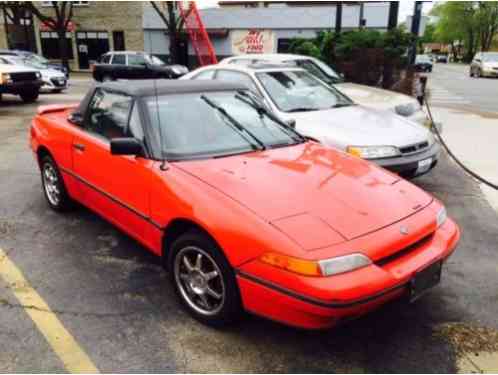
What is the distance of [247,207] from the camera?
268cm

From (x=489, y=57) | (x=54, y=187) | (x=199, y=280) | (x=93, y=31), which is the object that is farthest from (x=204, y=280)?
(x=93, y=31)

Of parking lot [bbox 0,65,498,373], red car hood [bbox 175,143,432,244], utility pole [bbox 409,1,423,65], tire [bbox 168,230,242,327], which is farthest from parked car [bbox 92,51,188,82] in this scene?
tire [bbox 168,230,242,327]

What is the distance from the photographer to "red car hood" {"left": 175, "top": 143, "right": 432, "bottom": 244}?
2.66 meters

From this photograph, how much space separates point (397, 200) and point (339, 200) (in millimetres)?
442

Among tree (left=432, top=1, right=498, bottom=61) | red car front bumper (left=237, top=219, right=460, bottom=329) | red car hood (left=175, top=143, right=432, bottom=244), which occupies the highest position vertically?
tree (left=432, top=1, right=498, bottom=61)

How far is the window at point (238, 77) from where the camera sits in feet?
20.2

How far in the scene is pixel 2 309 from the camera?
3148mm

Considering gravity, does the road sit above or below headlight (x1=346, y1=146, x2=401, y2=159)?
below

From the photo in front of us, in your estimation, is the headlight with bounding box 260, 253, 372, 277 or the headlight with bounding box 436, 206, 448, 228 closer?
the headlight with bounding box 260, 253, 372, 277

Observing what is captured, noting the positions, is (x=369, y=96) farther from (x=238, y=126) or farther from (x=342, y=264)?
(x=342, y=264)

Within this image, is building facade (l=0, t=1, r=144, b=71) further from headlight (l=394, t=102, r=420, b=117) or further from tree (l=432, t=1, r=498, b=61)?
tree (l=432, t=1, r=498, b=61)

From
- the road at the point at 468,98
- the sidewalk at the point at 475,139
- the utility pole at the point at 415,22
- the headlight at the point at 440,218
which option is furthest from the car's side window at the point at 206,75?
the road at the point at 468,98

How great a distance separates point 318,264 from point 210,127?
1.61 m

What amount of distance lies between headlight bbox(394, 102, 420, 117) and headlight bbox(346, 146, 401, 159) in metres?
2.94
